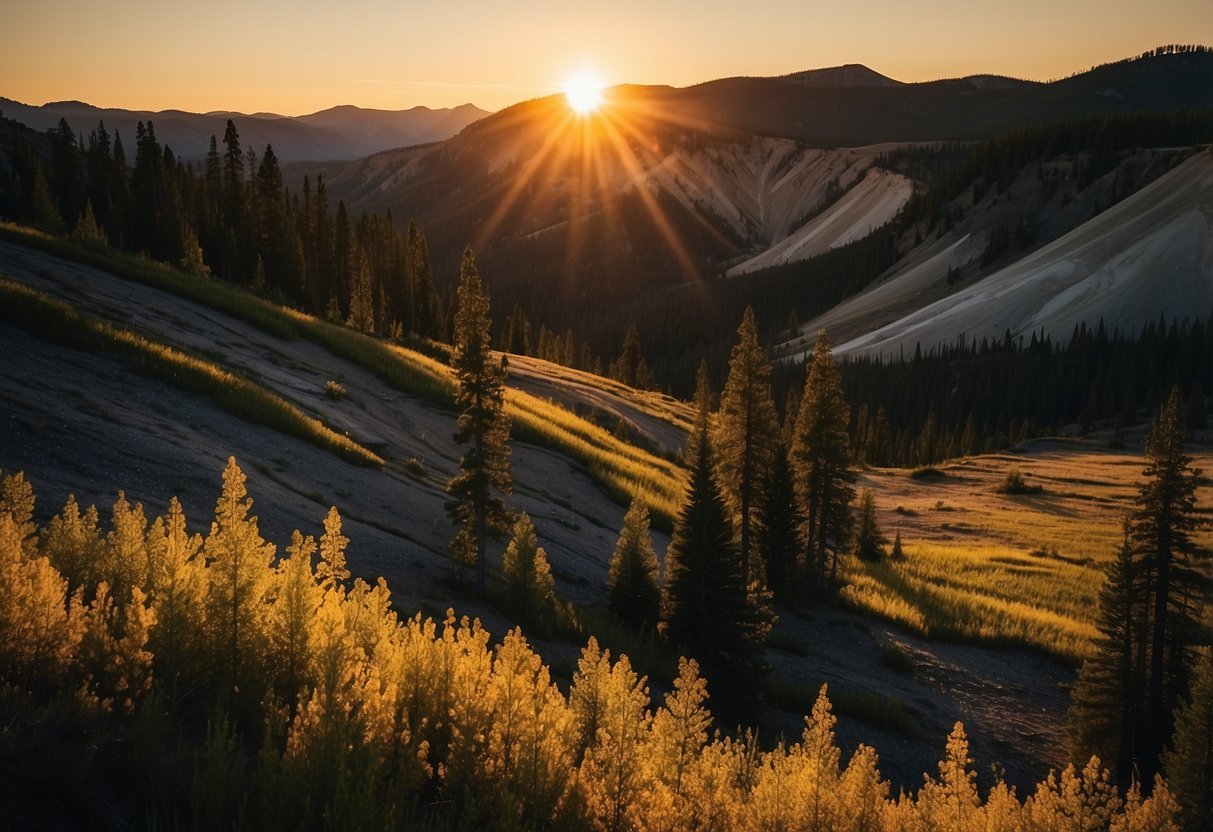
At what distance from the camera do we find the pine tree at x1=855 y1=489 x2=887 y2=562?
43312mm

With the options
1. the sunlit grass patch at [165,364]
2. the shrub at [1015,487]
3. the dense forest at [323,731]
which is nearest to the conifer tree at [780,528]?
the sunlit grass patch at [165,364]

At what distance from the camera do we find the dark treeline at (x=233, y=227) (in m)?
59.2

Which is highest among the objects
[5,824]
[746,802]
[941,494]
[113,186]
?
[113,186]

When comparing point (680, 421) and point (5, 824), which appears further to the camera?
point (680, 421)

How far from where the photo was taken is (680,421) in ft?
216

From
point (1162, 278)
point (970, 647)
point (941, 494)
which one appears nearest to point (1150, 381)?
point (1162, 278)

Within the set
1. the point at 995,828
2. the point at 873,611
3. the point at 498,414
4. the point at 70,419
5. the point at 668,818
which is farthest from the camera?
the point at 873,611

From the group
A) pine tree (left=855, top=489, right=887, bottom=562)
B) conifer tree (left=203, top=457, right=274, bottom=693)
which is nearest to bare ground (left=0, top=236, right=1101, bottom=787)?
conifer tree (left=203, top=457, right=274, bottom=693)

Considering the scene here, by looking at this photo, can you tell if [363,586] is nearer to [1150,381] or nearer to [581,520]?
[581,520]

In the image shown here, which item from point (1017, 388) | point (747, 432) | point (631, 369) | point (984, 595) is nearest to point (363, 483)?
point (747, 432)

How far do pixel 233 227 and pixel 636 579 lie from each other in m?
61.3

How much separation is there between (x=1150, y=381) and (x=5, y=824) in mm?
134155

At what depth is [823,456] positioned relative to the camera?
3388cm

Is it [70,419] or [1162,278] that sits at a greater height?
[1162,278]
